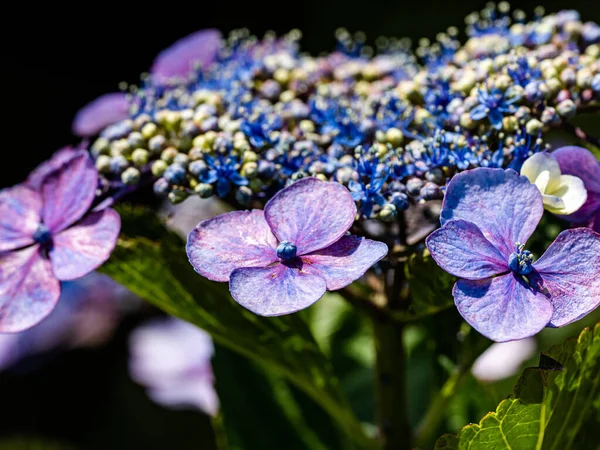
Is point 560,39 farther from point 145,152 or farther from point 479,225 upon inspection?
point 145,152

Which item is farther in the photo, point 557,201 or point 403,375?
point 403,375

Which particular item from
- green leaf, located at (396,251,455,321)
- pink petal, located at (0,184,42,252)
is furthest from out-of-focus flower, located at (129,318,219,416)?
green leaf, located at (396,251,455,321)

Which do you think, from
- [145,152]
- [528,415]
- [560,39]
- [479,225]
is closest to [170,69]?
[145,152]

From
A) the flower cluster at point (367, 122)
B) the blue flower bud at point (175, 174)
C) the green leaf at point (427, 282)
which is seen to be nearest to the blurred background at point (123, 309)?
the green leaf at point (427, 282)

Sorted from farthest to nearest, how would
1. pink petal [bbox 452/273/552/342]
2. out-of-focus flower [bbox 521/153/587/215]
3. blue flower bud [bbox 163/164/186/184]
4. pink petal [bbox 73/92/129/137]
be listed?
pink petal [bbox 73/92/129/137] → blue flower bud [bbox 163/164/186/184] → out-of-focus flower [bbox 521/153/587/215] → pink petal [bbox 452/273/552/342]

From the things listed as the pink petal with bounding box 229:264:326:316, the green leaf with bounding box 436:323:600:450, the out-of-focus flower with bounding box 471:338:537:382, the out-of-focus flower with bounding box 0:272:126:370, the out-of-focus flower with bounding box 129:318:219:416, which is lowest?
the out-of-focus flower with bounding box 471:338:537:382

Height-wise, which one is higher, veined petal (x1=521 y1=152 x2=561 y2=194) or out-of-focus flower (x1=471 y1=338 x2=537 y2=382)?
veined petal (x1=521 y1=152 x2=561 y2=194)

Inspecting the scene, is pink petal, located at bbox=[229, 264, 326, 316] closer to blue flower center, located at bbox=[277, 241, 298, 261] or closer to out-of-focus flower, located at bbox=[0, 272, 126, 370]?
blue flower center, located at bbox=[277, 241, 298, 261]

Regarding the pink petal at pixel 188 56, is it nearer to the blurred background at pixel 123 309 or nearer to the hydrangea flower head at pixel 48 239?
the blurred background at pixel 123 309
